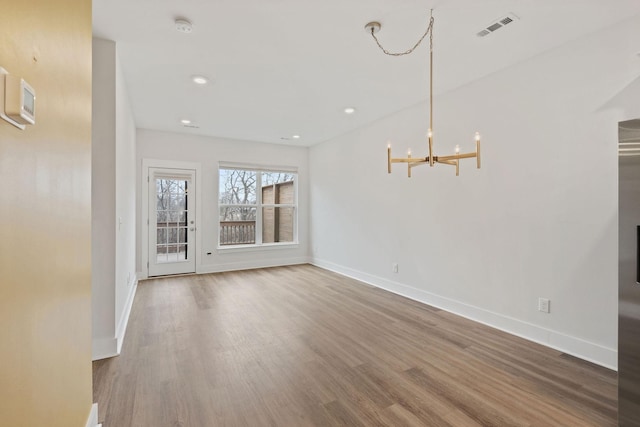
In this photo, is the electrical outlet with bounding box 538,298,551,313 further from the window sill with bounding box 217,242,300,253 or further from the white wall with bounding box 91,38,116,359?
the window sill with bounding box 217,242,300,253

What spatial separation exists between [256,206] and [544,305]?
5258 millimetres

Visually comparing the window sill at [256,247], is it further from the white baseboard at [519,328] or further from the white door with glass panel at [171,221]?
the white baseboard at [519,328]

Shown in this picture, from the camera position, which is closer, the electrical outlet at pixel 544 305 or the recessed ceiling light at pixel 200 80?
the electrical outlet at pixel 544 305

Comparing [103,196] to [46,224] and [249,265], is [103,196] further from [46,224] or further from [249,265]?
[249,265]

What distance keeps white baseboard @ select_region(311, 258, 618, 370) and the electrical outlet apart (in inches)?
6.9

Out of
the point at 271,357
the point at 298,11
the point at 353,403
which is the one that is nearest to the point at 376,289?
the point at 271,357

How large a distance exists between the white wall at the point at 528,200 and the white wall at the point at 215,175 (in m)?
2.71

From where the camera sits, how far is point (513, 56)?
294cm

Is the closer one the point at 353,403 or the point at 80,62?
the point at 80,62

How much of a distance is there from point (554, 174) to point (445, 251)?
57.3 inches

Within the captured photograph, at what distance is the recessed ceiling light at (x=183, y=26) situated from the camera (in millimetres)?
2380

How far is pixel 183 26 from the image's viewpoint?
2.44 meters

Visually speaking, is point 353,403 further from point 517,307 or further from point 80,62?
point 80,62

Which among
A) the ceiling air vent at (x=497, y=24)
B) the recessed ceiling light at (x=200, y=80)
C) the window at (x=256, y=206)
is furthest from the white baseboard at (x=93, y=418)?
the window at (x=256, y=206)
